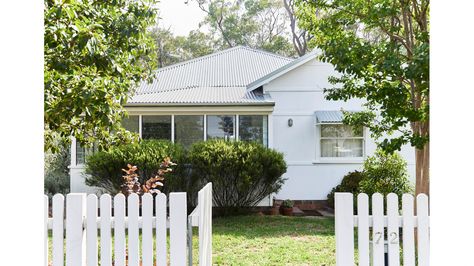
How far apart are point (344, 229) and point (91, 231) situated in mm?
1466

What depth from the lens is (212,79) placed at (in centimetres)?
1199

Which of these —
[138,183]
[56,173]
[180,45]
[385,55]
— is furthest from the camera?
[180,45]

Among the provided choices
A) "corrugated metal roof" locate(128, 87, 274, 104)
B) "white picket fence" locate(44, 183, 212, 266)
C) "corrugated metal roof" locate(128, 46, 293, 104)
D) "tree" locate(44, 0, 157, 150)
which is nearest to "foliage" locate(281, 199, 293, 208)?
"corrugated metal roof" locate(128, 87, 274, 104)

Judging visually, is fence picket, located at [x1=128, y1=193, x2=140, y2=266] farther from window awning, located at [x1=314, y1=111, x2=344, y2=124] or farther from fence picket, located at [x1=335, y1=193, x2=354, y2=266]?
window awning, located at [x1=314, y1=111, x2=344, y2=124]

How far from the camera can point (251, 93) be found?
1011 centimetres

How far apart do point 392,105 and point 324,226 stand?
3.25m

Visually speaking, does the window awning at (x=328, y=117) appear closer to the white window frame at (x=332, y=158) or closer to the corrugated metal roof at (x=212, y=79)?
the white window frame at (x=332, y=158)

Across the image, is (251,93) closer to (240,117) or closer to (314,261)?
(240,117)

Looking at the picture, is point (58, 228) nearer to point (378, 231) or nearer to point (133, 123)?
point (378, 231)

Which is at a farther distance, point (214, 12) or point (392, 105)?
point (214, 12)

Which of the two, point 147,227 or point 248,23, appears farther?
point 248,23

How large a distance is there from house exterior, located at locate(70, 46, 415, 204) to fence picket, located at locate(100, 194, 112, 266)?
22.3 ft

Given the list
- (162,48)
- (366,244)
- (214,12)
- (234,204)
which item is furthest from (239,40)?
(366,244)

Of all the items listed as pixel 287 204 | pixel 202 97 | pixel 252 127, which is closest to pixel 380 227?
pixel 287 204
